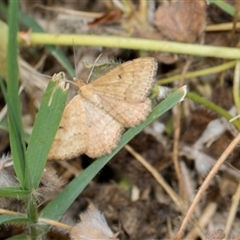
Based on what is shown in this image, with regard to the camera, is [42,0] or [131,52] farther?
[42,0]

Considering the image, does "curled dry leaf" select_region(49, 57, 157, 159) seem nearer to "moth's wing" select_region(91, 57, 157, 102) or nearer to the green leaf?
"moth's wing" select_region(91, 57, 157, 102)

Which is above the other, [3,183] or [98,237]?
[3,183]

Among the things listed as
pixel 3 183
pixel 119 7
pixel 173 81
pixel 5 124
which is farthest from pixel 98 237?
pixel 119 7


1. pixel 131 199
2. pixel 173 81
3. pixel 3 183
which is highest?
pixel 173 81

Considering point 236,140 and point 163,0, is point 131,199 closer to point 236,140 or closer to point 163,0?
point 236,140

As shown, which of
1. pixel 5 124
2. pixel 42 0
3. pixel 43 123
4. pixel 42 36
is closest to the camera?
pixel 43 123

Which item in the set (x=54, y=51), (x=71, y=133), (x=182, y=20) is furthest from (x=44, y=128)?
(x=182, y=20)

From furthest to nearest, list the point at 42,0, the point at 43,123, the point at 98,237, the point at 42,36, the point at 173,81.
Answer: the point at 42,0 → the point at 173,81 → the point at 42,36 → the point at 98,237 → the point at 43,123
